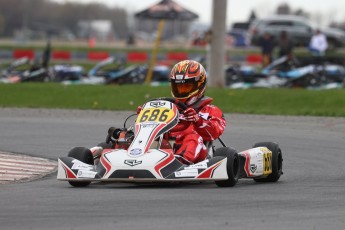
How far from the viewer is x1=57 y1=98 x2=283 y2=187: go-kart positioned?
8.82 m

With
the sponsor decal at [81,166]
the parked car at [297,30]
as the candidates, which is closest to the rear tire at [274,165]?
the sponsor decal at [81,166]

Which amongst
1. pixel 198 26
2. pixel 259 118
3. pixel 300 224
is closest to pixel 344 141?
pixel 259 118

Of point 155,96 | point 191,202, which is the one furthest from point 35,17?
point 191,202

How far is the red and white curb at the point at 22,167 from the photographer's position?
10188 millimetres

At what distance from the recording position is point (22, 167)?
11086 millimetres

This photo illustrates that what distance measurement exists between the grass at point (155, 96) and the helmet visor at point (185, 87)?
29.4 ft

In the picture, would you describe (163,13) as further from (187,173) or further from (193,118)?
(187,173)

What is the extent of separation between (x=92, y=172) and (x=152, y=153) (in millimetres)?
569

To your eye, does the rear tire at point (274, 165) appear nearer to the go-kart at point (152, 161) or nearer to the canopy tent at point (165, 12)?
the go-kart at point (152, 161)

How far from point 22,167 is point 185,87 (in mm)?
2245

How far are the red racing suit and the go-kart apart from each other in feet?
0.29

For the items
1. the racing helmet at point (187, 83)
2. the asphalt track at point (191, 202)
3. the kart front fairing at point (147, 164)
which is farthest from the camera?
the racing helmet at point (187, 83)

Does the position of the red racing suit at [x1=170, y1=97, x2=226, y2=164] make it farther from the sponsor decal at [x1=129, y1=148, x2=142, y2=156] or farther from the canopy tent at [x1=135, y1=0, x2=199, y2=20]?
the canopy tent at [x1=135, y1=0, x2=199, y2=20]

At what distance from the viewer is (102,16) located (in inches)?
3772
